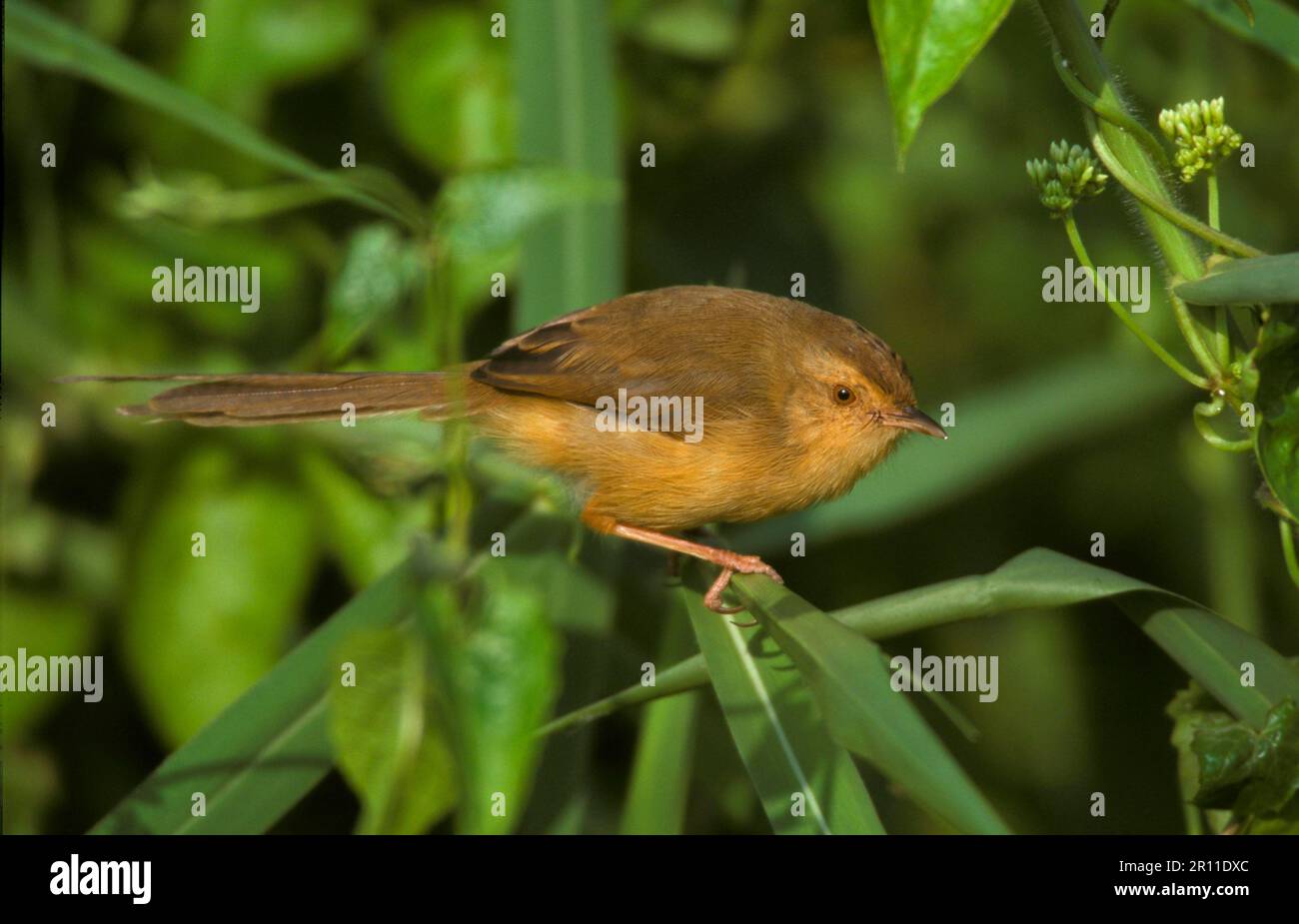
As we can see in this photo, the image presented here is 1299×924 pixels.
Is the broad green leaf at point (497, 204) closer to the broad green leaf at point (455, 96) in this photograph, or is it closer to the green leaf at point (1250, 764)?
the broad green leaf at point (455, 96)

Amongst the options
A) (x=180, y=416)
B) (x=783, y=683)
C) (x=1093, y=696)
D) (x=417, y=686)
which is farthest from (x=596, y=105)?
(x=1093, y=696)

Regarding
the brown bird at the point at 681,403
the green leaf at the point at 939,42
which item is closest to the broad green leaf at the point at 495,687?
the green leaf at the point at 939,42

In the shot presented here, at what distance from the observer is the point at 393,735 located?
1693 millimetres

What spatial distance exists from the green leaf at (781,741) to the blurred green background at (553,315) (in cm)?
35

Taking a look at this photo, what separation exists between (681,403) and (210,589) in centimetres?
125

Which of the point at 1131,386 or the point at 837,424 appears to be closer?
the point at 837,424

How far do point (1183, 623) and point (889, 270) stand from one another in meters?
3.15

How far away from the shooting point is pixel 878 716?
2.15 metres

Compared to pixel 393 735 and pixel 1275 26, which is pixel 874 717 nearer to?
pixel 393 735

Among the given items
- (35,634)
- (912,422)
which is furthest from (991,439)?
(35,634)

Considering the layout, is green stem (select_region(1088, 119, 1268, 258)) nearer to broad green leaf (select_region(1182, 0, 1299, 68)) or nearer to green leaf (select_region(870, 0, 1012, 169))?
green leaf (select_region(870, 0, 1012, 169))

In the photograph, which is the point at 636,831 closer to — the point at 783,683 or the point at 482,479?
the point at 783,683

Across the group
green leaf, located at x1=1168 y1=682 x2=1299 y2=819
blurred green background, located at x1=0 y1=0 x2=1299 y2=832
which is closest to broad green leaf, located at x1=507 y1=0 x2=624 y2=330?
blurred green background, located at x1=0 y1=0 x2=1299 y2=832

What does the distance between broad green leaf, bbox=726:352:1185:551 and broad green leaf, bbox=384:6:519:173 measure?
4.36ft
